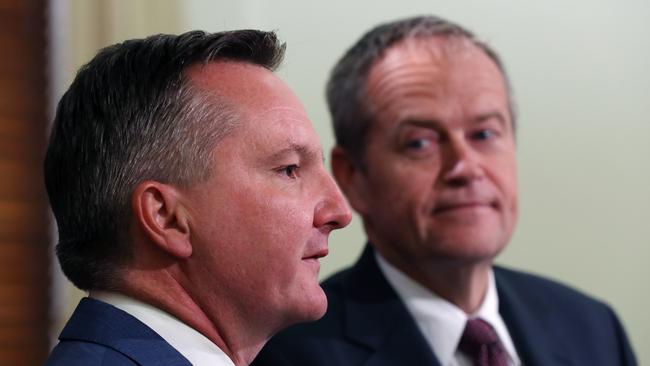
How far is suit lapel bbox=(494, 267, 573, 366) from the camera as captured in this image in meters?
1.56

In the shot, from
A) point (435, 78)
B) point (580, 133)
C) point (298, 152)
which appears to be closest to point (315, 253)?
point (298, 152)

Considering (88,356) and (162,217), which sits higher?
(162,217)

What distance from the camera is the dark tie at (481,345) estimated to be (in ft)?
4.82

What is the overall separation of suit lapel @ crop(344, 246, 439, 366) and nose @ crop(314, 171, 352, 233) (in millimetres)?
417

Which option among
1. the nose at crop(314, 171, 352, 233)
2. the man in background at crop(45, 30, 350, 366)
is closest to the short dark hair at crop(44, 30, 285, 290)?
the man in background at crop(45, 30, 350, 366)

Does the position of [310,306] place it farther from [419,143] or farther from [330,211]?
[419,143]

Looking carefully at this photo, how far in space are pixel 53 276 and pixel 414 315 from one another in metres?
0.68

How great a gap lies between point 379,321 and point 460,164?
0.26m

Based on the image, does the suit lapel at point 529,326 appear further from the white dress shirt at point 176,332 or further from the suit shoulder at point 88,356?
the suit shoulder at point 88,356

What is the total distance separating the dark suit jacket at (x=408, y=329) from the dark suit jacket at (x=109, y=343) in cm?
45

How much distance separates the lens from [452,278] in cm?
151

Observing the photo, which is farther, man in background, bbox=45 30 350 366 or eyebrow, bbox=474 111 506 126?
eyebrow, bbox=474 111 506 126

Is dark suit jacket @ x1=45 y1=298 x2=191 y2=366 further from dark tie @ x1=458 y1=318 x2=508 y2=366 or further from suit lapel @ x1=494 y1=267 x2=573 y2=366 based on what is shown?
suit lapel @ x1=494 y1=267 x2=573 y2=366

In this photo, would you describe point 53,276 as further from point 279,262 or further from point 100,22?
point 279,262
